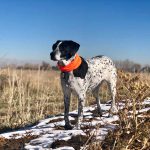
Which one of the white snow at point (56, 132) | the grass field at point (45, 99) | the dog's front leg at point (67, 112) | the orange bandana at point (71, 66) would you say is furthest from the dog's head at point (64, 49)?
the white snow at point (56, 132)

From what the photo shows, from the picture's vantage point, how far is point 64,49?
7.96 metres

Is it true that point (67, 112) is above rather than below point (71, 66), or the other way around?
below

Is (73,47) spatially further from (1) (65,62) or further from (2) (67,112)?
(2) (67,112)

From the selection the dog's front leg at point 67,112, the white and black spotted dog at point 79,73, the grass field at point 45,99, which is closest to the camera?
the grass field at point 45,99

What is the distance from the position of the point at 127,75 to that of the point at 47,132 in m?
2.36

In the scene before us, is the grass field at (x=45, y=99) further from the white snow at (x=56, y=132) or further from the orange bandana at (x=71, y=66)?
the orange bandana at (x=71, y=66)

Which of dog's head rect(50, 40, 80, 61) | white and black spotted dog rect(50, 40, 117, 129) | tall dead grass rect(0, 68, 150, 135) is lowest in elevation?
tall dead grass rect(0, 68, 150, 135)

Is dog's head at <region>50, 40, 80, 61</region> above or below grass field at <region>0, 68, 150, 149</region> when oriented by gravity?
above

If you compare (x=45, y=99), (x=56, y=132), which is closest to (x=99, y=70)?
(x=56, y=132)

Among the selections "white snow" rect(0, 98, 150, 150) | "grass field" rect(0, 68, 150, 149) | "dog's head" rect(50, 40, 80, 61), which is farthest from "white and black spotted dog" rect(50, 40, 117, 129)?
"grass field" rect(0, 68, 150, 149)

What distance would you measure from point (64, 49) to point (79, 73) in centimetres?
61

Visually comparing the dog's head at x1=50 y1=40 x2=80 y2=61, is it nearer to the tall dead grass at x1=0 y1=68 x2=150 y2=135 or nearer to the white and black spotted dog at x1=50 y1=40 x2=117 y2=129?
the white and black spotted dog at x1=50 y1=40 x2=117 y2=129

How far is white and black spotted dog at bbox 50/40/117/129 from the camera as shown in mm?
7965

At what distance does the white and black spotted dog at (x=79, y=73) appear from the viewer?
796 cm
